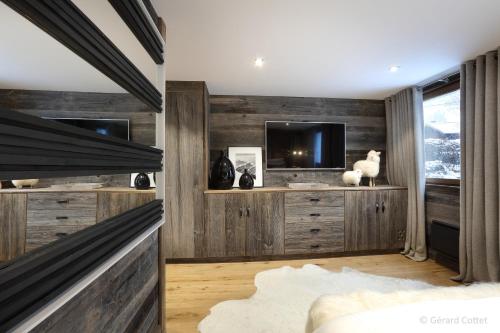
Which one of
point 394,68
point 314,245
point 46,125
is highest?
point 394,68

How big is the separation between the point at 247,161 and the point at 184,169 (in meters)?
0.90

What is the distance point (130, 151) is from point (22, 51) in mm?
463

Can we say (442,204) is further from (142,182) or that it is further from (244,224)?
(142,182)

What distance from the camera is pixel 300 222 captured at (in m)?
2.66

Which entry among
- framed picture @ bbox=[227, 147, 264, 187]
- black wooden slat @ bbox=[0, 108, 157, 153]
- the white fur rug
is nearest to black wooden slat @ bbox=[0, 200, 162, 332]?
black wooden slat @ bbox=[0, 108, 157, 153]

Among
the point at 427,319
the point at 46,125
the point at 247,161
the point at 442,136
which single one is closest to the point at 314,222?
→ the point at 247,161

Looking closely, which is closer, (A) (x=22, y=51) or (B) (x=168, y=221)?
(A) (x=22, y=51)

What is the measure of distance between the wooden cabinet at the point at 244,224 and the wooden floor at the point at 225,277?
0.18 m

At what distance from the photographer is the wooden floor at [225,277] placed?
170cm

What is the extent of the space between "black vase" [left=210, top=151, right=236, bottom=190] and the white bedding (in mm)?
2083

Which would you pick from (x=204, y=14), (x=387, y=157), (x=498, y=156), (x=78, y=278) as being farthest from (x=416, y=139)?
(x=78, y=278)

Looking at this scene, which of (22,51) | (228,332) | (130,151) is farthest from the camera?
(228,332)

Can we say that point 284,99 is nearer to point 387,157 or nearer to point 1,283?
point 387,157

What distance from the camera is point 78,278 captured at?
60cm
